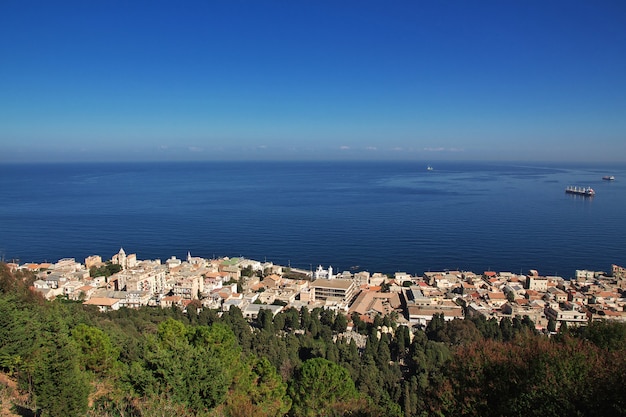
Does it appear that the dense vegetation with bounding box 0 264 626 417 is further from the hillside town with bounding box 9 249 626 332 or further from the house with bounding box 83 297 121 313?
the hillside town with bounding box 9 249 626 332

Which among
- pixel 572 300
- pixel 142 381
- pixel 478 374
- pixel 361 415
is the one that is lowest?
pixel 572 300

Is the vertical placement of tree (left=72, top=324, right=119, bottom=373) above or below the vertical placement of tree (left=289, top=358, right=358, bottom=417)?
above

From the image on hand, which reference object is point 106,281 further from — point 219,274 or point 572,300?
point 572,300

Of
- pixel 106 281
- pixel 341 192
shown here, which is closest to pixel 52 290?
pixel 106 281

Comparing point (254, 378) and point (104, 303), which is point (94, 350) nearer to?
point (254, 378)

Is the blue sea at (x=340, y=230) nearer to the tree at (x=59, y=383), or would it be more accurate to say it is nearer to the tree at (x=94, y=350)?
the tree at (x=94, y=350)

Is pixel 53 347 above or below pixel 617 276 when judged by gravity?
above

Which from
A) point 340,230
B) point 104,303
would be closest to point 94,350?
point 104,303

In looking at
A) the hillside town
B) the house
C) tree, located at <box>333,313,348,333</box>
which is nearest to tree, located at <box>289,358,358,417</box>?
tree, located at <box>333,313,348,333</box>

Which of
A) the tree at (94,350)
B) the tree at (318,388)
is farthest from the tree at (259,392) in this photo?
the tree at (94,350)
